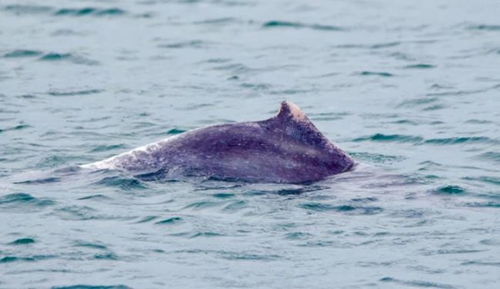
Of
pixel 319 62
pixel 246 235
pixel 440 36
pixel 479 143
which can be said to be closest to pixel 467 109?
pixel 479 143

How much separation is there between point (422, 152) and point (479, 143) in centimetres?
110

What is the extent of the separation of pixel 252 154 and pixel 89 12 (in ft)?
58.5

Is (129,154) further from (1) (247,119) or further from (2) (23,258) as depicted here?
(1) (247,119)

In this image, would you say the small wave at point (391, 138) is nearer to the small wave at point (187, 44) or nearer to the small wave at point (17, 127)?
the small wave at point (17, 127)

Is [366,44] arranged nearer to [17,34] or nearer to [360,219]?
[17,34]

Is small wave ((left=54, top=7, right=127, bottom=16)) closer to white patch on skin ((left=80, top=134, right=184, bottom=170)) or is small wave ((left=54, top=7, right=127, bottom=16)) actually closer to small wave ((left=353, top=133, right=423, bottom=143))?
small wave ((left=353, top=133, right=423, bottom=143))

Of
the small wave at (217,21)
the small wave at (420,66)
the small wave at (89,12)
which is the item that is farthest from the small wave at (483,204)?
the small wave at (89,12)

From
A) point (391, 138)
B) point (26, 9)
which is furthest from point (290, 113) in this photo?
point (26, 9)

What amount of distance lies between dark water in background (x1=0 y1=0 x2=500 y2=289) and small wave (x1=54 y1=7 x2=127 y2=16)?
6 cm

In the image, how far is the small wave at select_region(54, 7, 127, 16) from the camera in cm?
3338

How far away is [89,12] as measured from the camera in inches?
1321

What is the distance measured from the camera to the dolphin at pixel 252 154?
16.5 metres

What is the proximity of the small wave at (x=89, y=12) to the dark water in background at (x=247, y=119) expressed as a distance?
0.06 meters

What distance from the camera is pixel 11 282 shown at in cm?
1266
